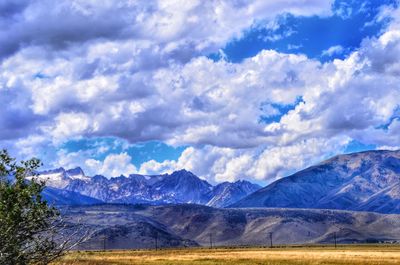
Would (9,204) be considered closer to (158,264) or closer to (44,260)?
(44,260)

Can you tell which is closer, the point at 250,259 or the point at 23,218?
the point at 23,218

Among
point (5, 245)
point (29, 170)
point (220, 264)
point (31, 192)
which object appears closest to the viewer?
point (5, 245)

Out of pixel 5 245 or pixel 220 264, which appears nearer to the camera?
pixel 5 245

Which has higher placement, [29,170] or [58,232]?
[29,170]

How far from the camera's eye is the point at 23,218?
21484 millimetres

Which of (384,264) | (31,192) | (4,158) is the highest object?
(4,158)

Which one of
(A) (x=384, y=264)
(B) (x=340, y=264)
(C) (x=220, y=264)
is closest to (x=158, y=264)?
(C) (x=220, y=264)

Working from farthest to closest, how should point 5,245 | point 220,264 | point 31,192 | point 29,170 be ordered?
point 220,264
point 29,170
point 31,192
point 5,245

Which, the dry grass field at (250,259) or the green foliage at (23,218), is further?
the dry grass field at (250,259)

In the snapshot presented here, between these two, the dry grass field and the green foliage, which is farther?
the dry grass field

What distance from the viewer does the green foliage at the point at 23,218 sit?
67.7 ft

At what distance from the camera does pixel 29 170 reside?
936 inches

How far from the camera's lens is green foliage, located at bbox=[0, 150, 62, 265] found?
2064 centimetres

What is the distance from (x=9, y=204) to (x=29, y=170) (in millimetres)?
2488
